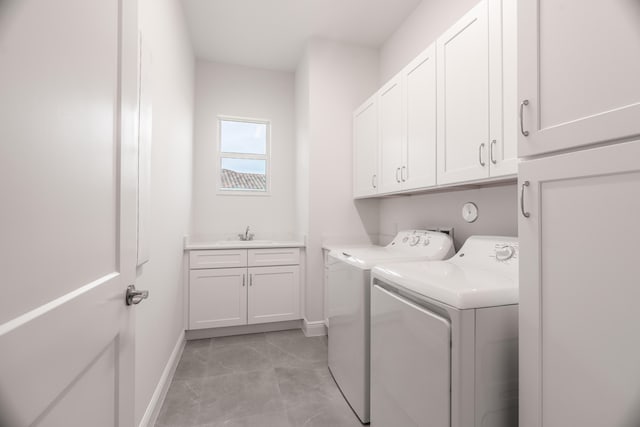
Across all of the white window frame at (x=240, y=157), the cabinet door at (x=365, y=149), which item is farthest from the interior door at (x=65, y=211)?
the white window frame at (x=240, y=157)

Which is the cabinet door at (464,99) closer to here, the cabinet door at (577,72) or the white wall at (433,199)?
the white wall at (433,199)

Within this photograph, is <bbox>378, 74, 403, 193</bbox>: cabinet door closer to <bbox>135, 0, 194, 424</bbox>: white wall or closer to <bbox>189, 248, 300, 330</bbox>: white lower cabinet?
<bbox>189, 248, 300, 330</bbox>: white lower cabinet

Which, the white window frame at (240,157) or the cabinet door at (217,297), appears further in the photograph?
the white window frame at (240,157)

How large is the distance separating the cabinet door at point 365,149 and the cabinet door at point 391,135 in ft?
0.36

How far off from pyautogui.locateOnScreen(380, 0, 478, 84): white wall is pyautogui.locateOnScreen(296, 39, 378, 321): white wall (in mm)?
260

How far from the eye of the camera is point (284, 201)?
3.68 metres

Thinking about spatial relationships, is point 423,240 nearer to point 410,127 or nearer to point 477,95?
point 410,127

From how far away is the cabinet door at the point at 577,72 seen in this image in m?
0.66

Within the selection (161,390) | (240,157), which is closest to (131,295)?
(161,390)

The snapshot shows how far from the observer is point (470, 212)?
6.17 feet

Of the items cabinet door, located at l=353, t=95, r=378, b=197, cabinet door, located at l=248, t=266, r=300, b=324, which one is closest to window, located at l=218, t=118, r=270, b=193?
cabinet door, located at l=248, t=266, r=300, b=324

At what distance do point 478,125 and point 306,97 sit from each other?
2043 millimetres

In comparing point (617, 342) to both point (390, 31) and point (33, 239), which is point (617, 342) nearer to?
point (33, 239)

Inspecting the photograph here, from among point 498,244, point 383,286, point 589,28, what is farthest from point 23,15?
point 498,244
